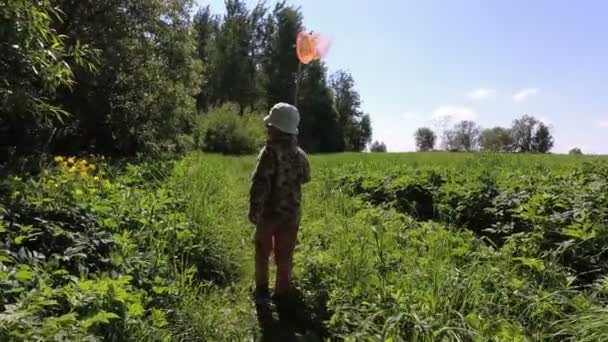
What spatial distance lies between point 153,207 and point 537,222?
13.1 ft

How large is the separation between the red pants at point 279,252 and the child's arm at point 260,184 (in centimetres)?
26

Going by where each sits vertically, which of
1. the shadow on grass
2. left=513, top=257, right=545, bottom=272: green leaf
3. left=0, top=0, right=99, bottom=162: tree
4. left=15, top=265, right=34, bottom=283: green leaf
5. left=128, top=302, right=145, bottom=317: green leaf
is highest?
left=0, top=0, right=99, bottom=162: tree

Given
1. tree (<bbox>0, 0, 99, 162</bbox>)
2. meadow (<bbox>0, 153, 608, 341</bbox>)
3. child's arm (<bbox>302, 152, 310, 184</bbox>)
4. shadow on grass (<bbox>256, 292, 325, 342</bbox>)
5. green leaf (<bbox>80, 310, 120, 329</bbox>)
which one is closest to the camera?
green leaf (<bbox>80, 310, 120, 329</bbox>)

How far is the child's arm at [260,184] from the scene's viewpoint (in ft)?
15.5

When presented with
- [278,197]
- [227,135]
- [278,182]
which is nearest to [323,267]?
[278,197]

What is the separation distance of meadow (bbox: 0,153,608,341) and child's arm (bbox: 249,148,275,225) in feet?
2.51

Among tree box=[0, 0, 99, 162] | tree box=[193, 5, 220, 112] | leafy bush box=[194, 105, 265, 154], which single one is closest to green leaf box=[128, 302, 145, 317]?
tree box=[0, 0, 99, 162]

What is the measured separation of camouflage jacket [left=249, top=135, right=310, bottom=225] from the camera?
475 centimetres

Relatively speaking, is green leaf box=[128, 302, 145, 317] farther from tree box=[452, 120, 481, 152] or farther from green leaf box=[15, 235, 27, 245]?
tree box=[452, 120, 481, 152]

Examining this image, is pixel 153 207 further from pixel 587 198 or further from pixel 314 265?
pixel 587 198

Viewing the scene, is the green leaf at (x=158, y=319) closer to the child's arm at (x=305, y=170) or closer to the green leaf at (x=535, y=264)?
the child's arm at (x=305, y=170)

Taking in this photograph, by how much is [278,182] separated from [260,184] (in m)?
0.18

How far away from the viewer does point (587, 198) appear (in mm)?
5520

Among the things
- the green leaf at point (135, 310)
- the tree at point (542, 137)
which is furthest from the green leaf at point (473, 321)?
the tree at point (542, 137)
